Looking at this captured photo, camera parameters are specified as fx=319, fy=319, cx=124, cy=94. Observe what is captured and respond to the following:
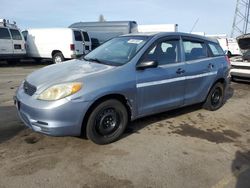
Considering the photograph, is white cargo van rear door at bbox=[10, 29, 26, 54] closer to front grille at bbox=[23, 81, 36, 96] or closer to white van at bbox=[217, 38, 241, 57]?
front grille at bbox=[23, 81, 36, 96]

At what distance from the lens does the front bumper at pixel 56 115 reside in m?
4.19

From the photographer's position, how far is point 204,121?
622cm

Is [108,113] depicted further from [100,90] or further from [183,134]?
[183,134]

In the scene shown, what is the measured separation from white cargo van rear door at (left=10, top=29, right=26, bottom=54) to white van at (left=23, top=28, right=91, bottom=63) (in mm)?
1239

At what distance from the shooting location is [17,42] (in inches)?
650

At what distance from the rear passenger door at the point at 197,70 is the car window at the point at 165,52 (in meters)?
0.27

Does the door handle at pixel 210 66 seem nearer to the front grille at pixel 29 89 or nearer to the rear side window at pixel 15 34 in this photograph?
the front grille at pixel 29 89

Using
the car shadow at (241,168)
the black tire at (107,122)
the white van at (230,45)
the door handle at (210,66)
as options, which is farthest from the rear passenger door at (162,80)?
the white van at (230,45)

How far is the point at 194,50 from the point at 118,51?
1.74m

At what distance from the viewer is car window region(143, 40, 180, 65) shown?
533cm

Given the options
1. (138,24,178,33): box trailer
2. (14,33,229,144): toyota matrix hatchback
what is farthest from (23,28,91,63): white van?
(14,33,229,144): toyota matrix hatchback

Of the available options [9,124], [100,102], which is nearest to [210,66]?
[100,102]

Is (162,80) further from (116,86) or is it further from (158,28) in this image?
(158,28)

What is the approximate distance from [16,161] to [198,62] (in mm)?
3845
